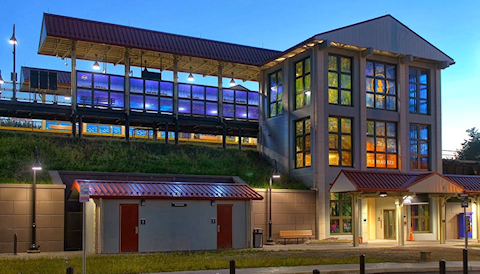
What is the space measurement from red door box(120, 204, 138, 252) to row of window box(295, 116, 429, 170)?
48.7ft

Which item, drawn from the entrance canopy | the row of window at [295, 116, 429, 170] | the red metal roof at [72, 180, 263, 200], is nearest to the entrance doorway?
the row of window at [295, 116, 429, 170]

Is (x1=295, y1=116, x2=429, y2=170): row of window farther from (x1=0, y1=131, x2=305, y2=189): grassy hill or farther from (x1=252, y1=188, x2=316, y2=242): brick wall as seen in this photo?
(x1=252, y1=188, x2=316, y2=242): brick wall

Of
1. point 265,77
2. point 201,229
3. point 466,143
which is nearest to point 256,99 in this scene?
point 265,77

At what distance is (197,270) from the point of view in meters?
18.3

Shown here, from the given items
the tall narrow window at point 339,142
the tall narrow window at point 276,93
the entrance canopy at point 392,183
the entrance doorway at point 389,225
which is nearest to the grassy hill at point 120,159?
the tall narrow window at point 339,142

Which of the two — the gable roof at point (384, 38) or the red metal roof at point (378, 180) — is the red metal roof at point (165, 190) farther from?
the gable roof at point (384, 38)

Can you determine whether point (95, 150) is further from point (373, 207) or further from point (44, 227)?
point (373, 207)

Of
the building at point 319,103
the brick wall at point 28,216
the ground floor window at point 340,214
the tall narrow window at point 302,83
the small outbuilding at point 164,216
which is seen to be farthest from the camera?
the tall narrow window at point 302,83

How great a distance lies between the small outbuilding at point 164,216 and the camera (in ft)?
84.7

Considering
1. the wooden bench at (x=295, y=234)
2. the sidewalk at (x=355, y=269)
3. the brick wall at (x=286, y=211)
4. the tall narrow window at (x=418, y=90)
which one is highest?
the tall narrow window at (x=418, y=90)

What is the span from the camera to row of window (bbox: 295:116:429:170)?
37812mm

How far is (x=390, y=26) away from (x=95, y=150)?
835 inches

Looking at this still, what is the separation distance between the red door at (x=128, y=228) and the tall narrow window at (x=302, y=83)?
16055 mm

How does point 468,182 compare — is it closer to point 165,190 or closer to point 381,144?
point 381,144
